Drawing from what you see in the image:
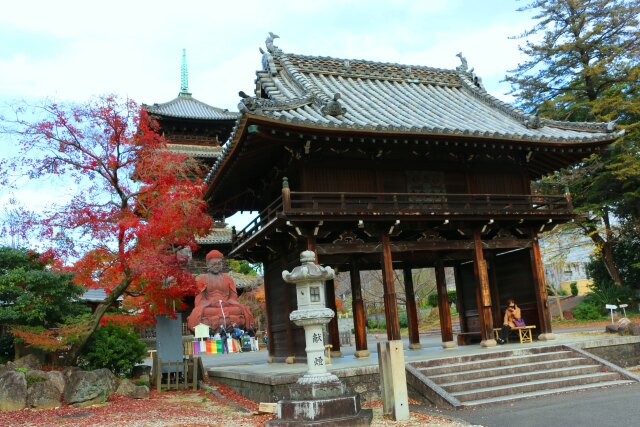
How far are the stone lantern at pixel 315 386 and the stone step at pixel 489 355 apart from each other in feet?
11.4

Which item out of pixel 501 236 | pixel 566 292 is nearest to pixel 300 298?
pixel 501 236

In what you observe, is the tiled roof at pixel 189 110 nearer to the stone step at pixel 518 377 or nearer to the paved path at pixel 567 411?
the stone step at pixel 518 377

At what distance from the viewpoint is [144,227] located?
14.0 m

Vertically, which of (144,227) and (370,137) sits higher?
(370,137)

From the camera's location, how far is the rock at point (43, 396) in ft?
39.1

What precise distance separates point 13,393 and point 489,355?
36.0 ft

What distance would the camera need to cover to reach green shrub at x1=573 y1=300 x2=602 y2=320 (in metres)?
29.3

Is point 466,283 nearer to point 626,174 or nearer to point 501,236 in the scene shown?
point 501,236

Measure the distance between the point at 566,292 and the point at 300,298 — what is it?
4388 centimetres

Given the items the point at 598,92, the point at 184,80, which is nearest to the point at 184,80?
the point at 184,80

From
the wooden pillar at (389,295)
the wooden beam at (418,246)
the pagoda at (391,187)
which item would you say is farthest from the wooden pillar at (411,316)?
the wooden pillar at (389,295)

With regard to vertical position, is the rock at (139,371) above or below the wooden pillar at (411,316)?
below

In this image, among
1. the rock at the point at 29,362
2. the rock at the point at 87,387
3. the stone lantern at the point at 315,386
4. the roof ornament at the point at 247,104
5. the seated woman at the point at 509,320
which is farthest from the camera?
the seated woman at the point at 509,320

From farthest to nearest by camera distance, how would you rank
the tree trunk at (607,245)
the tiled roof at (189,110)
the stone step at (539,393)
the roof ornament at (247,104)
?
the tiled roof at (189,110), the tree trunk at (607,245), the roof ornament at (247,104), the stone step at (539,393)
